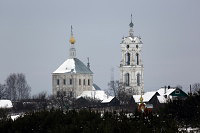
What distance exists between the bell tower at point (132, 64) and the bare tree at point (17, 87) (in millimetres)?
19590

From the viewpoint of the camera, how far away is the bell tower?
152250mm

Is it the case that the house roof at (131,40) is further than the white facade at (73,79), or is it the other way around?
the house roof at (131,40)

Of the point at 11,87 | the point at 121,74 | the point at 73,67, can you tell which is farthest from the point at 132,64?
the point at 11,87

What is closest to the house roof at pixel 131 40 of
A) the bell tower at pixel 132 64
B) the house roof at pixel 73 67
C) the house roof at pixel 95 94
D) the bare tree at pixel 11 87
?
the bell tower at pixel 132 64

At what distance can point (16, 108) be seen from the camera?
100125mm

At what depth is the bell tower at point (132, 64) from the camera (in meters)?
152

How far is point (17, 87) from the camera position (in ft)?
501

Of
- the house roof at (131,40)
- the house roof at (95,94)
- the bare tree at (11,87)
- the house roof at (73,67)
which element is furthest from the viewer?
the house roof at (131,40)

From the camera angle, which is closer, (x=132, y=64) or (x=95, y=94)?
(x=95, y=94)

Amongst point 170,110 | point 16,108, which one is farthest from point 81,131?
point 16,108

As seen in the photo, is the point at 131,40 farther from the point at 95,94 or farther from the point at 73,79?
the point at 95,94

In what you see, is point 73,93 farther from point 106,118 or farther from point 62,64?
point 106,118

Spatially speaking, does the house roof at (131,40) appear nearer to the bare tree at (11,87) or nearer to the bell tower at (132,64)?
the bell tower at (132,64)

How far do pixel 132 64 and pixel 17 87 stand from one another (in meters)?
23.8
